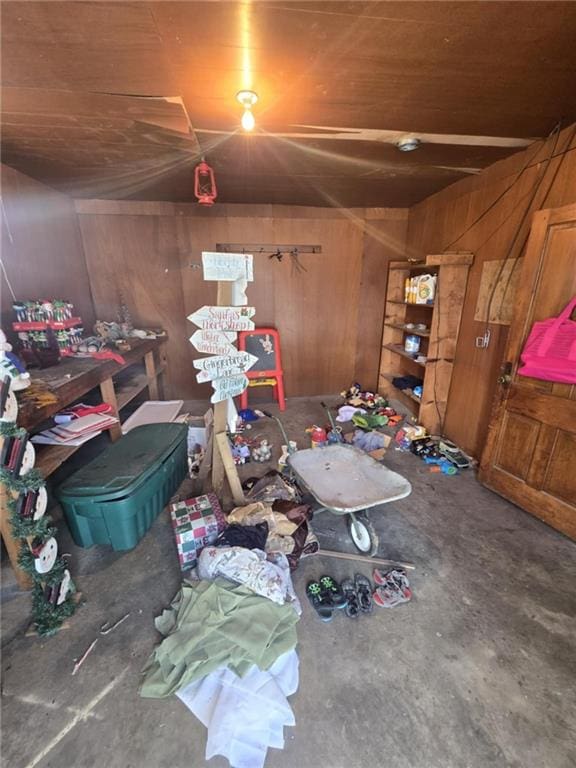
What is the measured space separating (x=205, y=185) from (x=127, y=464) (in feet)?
6.42

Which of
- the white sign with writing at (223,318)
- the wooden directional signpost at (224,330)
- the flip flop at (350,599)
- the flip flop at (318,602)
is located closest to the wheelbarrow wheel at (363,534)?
the flip flop at (350,599)

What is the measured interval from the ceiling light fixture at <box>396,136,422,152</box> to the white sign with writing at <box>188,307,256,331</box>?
4.86 feet

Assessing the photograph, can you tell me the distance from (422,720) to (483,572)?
85 cm

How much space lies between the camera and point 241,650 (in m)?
1.26

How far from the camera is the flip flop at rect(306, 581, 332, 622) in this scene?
1.49 meters

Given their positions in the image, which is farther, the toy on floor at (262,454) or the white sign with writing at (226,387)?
the toy on floor at (262,454)

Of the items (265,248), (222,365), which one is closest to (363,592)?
(222,365)

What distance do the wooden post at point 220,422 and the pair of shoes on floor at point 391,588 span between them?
112cm

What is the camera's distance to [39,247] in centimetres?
271

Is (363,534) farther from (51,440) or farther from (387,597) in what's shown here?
(51,440)

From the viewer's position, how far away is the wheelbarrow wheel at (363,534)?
70.3 inches

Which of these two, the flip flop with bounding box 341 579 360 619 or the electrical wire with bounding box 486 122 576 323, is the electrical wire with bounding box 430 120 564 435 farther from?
the flip flop with bounding box 341 579 360 619

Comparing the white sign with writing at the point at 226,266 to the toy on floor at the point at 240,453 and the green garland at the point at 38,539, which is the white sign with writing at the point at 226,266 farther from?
the toy on floor at the point at 240,453

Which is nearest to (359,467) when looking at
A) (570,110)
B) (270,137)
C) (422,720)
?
(422,720)
